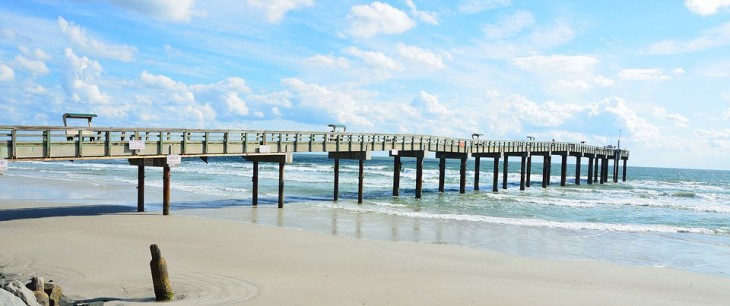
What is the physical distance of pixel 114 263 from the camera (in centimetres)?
1209

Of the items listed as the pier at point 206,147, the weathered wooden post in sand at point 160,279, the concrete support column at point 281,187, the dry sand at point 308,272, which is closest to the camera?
the weathered wooden post in sand at point 160,279

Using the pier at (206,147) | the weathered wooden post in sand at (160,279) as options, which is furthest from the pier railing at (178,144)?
the weathered wooden post in sand at (160,279)

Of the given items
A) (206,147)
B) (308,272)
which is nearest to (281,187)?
(206,147)

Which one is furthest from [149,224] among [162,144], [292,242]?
[292,242]

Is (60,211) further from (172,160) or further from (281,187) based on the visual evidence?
(281,187)

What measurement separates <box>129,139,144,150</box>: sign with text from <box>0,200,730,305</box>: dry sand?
2.66m

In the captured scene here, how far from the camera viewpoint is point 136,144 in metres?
18.5

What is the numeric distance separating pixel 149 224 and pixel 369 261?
27.2 feet

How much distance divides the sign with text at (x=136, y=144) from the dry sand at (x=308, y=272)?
266cm

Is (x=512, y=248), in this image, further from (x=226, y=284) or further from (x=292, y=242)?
(x=226, y=284)

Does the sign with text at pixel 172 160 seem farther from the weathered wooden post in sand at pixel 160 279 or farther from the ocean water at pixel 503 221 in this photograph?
the weathered wooden post in sand at pixel 160 279

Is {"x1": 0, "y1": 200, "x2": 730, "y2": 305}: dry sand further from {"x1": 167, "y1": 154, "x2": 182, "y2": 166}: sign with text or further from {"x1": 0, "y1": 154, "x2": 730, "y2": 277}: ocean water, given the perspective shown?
{"x1": 167, "y1": 154, "x2": 182, "y2": 166}: sign with text

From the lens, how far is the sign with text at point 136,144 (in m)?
18.3

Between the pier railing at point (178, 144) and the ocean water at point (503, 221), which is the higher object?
the pier railing at point (178, 144)
